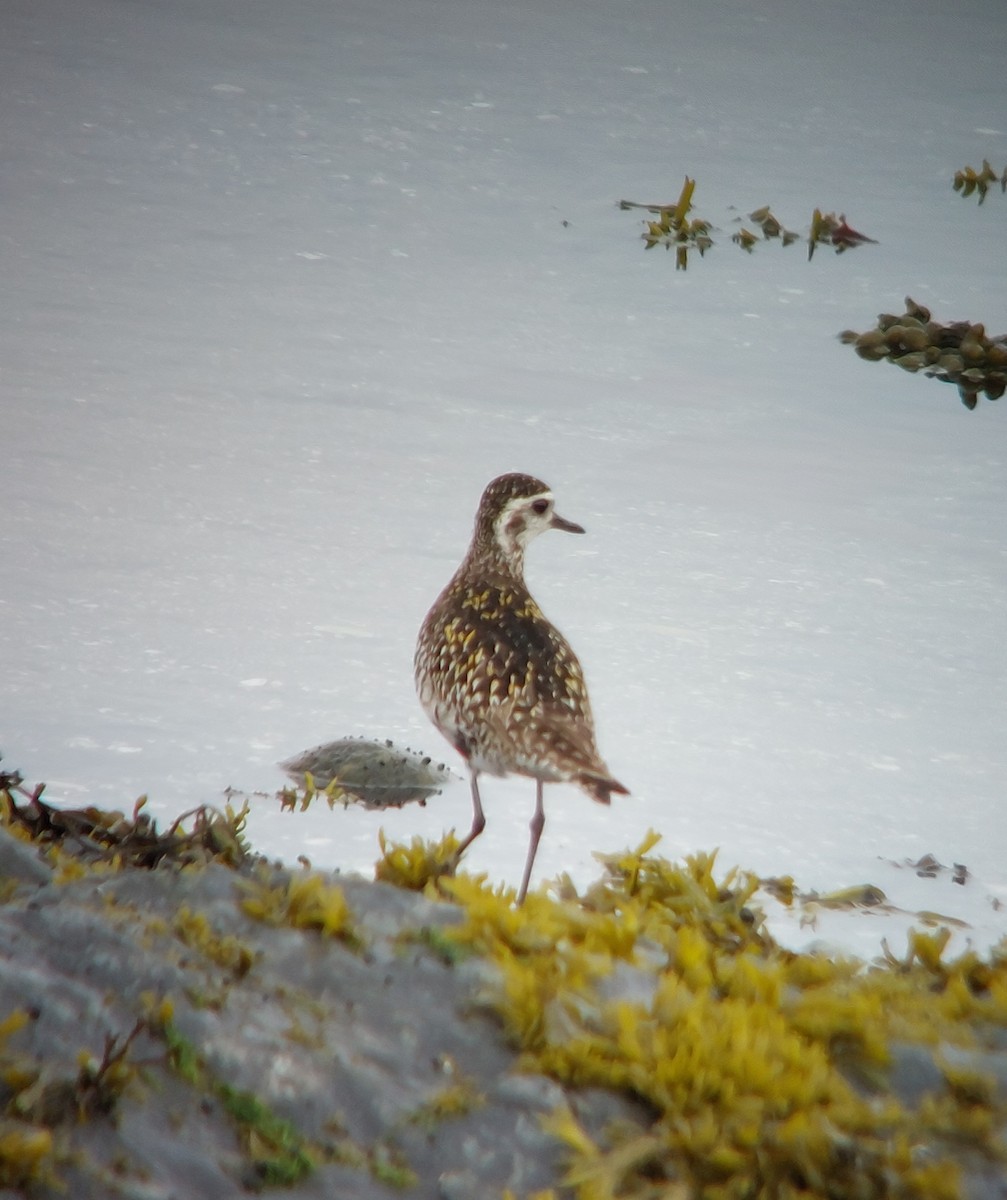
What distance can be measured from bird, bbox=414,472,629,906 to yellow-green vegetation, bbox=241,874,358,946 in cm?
143

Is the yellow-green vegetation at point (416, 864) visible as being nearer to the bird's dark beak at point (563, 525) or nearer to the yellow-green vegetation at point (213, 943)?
the yellow-green vegetation at point (213, 943)

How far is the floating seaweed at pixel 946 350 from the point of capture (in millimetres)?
6625

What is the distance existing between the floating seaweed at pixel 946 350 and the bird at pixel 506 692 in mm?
2301

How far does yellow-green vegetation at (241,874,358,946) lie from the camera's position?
302 cm

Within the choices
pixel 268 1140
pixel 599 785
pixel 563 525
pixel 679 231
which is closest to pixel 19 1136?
pixel 268 1140

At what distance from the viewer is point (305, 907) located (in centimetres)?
306

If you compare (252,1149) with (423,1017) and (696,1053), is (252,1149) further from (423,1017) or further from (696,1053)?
(696,1053)

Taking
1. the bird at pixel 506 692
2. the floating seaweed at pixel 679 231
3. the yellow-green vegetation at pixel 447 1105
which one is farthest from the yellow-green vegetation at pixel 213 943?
the floating seaweed at pixel 679 231

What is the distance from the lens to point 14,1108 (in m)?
2.36

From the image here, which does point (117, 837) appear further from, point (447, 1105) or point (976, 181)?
point (976, 181)

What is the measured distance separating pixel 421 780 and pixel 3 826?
2.45 meters

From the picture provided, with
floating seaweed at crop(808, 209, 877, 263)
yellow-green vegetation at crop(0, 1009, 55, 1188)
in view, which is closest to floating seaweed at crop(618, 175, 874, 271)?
floating seaweed at crop(808, 209, 877, 263)

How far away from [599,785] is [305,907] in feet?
5.77

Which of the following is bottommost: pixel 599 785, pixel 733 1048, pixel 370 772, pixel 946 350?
pixel 370 772
